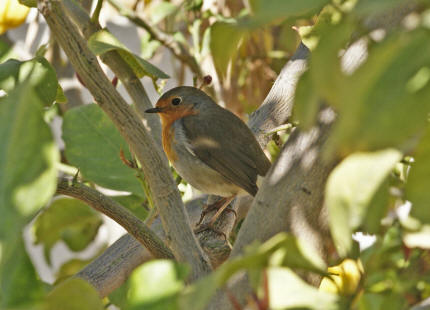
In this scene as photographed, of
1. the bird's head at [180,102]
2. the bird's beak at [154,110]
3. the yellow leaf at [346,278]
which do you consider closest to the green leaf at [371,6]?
the yellow leaf at [346,278]

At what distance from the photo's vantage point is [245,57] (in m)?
2.08

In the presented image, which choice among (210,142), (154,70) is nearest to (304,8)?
(154,70)

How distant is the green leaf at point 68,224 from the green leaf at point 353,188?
124 cm

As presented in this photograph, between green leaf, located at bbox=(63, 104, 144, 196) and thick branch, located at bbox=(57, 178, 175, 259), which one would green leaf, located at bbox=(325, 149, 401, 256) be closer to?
thick branch, located at bbox=(57, 178, 175, 259)

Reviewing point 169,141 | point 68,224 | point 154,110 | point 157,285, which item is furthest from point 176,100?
point 157,285

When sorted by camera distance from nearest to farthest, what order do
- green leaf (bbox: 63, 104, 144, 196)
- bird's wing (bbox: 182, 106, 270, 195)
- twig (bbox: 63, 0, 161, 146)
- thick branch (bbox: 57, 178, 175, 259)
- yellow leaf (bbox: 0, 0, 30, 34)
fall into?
1. thick branch (bbox: 57, 178, 175, 259)
2. twig (bbox: 63, 0, 161, 146)
3. yellow leaf (bbox: 0, 0, 30, 34)
4. green leaf (bbox: 63, 104, 144, 196)
5. bird's wing (bbox: 182, 106, 270, 195)

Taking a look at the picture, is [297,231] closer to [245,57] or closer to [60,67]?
[60,67]

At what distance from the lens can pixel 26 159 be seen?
12.2 inches

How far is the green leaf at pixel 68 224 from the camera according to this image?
1.45 m

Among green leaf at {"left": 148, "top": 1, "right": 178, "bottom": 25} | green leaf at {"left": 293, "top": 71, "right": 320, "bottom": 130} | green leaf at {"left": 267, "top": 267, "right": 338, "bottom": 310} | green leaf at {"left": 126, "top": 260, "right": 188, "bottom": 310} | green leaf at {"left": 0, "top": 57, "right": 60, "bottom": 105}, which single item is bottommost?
green leaf at {"left": 148, "top": 1, "right": 178, "bottom": 25}

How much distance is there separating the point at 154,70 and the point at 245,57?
123 cm

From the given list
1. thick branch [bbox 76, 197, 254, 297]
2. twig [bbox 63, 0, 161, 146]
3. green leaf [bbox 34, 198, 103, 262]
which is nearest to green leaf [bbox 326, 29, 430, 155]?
twig [bbox 63, 0, 161, 146]

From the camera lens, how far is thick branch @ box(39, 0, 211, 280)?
0.59 metres

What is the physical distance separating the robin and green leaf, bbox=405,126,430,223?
95 centimetres
